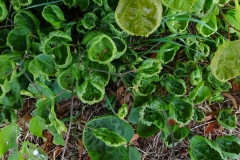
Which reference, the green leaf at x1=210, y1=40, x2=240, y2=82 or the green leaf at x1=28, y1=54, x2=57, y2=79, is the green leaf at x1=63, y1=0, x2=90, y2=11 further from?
the green leaf at x1=210, y1=40, x2=240, y2=82

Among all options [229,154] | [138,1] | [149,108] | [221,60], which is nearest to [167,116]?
[149,108]

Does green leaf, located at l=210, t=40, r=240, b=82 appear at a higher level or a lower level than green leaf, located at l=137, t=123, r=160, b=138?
higher

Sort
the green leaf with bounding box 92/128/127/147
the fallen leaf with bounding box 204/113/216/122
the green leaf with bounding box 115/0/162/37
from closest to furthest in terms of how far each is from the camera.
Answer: the green leaf with bounding box 115/0/162/37, the green leaf with bounding box 92/128/127/147, the fallen leaf with bounding box 204/113/216/122

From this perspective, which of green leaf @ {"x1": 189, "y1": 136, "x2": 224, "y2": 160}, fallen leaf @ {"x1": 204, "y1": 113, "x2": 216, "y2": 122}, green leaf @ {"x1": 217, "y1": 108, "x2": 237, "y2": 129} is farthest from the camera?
fallen leaf @ {"x1": 204, "y1": 113, "x2": 216, "y2": 122}

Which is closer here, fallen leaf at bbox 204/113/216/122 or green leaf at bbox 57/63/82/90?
green leaf at bbox 57/63/82/90

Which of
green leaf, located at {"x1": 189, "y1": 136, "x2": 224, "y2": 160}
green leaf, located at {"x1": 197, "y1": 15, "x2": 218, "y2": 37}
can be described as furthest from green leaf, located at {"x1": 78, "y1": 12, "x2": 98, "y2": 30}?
green leaf, located at {"x1": 189, "y1": 136, "x2": 224, "y2": 160}

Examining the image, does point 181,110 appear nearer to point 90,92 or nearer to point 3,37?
point 90,92

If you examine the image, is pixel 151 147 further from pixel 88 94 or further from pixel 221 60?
pixel 221 60
